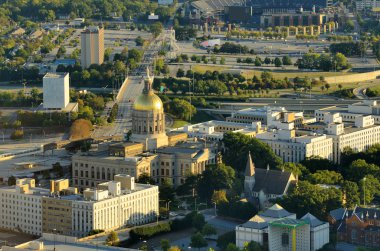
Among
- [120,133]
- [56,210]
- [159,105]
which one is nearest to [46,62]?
[120,133]

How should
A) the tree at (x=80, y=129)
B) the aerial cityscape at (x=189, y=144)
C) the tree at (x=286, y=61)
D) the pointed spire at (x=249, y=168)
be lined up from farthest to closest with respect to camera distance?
the tree at (x=286, y=61) → the tree at (x=80, y=129) → the pointed spire at (x=249, y=168) → the aerial cityscape at (x=189, y=144)

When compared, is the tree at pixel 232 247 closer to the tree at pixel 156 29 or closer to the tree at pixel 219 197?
the tree at pixel 219 197

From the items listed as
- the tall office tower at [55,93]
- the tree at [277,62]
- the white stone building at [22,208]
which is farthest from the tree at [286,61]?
the white stone building at [22,208]

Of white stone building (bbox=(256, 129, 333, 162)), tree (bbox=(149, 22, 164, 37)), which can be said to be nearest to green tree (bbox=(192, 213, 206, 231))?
white stone building (bbox=(256, 129, 333, 162))

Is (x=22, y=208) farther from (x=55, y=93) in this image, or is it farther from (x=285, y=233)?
(x=55, y=93)

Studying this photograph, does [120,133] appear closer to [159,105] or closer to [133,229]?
[159,105]
